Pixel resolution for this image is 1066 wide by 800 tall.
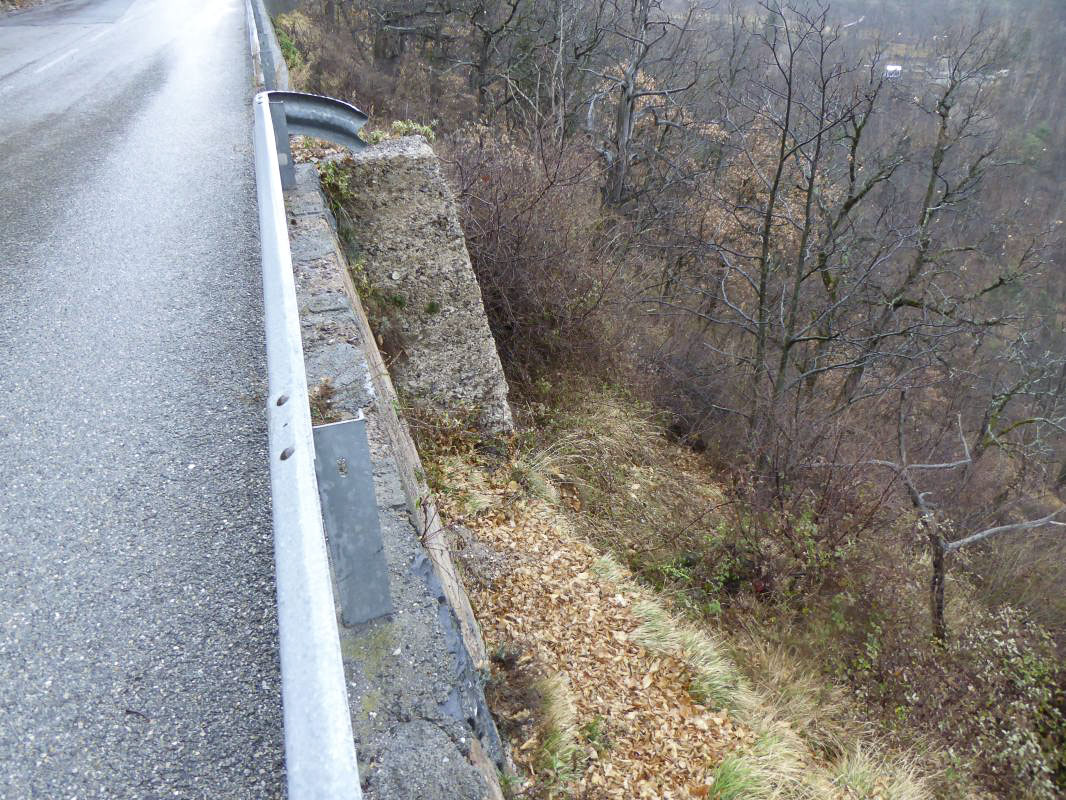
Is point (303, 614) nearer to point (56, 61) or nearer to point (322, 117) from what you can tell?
point (322, 117)

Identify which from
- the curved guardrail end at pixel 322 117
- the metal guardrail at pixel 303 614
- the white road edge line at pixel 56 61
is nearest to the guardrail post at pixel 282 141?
the curved guardrail end at pixel 322 117

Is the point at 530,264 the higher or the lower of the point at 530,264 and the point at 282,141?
the lower

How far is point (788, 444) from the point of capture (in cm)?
880

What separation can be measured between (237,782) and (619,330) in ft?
26.4

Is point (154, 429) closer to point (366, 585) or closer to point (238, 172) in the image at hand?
point (366, 585)

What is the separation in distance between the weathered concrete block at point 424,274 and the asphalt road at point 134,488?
3.17 feet

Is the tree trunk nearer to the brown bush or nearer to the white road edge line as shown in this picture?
the brown bush

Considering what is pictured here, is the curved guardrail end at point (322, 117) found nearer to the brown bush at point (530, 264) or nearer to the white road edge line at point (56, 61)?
the brown bush at point (530, 264)

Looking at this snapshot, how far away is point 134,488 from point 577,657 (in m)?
2.72

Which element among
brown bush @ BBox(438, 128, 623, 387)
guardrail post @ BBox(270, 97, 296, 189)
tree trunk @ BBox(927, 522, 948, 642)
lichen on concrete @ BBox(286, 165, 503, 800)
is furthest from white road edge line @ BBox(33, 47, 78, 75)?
tree trunk @ BBox(927, 522, 948, 642)

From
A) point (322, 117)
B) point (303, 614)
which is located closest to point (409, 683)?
point (303, 614)

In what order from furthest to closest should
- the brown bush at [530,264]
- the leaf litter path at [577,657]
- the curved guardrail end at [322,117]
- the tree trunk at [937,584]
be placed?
the brown bush at [530,264] → the tree trunk at [937,584] → the curved guardrail end at [322,117] → the leaf litter path at [577,657]

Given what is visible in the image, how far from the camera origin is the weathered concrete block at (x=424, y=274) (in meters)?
5.65

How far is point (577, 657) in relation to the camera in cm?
429
